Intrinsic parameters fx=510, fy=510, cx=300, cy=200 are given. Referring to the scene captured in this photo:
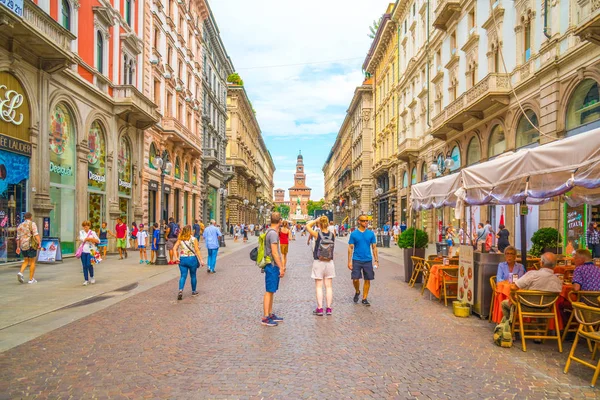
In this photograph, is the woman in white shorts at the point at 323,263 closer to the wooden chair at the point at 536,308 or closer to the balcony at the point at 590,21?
the wooden chair at the point at 536,308

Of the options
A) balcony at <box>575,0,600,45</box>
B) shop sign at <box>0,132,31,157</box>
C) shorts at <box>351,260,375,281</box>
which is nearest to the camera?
shorts at <box>351,260,375,281</box>

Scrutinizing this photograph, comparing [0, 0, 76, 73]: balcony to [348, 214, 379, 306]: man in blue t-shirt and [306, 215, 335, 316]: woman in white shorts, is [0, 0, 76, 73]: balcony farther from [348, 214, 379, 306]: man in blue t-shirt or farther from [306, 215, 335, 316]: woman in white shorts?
[348, 214, 379, 306]: man in blue t-shirt

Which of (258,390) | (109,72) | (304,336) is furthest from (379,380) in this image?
(109,72)

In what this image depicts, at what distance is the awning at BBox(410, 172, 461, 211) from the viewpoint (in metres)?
11.6

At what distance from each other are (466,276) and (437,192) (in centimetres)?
335

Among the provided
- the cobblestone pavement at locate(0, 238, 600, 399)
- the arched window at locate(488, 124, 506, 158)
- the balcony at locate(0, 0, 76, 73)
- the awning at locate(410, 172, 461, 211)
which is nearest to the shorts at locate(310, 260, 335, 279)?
the cobblestone pavement at locate(0, 238, 600, 399)

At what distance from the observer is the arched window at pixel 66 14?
1919 cm

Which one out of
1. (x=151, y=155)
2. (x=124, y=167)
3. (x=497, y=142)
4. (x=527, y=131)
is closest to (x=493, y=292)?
(x=527, y=131)

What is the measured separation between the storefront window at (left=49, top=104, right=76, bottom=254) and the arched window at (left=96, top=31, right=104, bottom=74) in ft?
12.5

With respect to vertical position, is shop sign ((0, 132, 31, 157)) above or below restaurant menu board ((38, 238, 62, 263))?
above

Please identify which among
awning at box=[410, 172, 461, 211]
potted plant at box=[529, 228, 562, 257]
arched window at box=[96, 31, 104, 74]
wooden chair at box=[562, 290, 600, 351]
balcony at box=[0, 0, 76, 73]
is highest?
arched window at box=[96, 31, 104, 74]

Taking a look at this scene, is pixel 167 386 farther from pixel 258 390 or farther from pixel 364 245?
pixel 364 245

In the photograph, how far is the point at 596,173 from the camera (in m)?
6.44

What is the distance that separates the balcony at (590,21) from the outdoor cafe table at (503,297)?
8991mm
